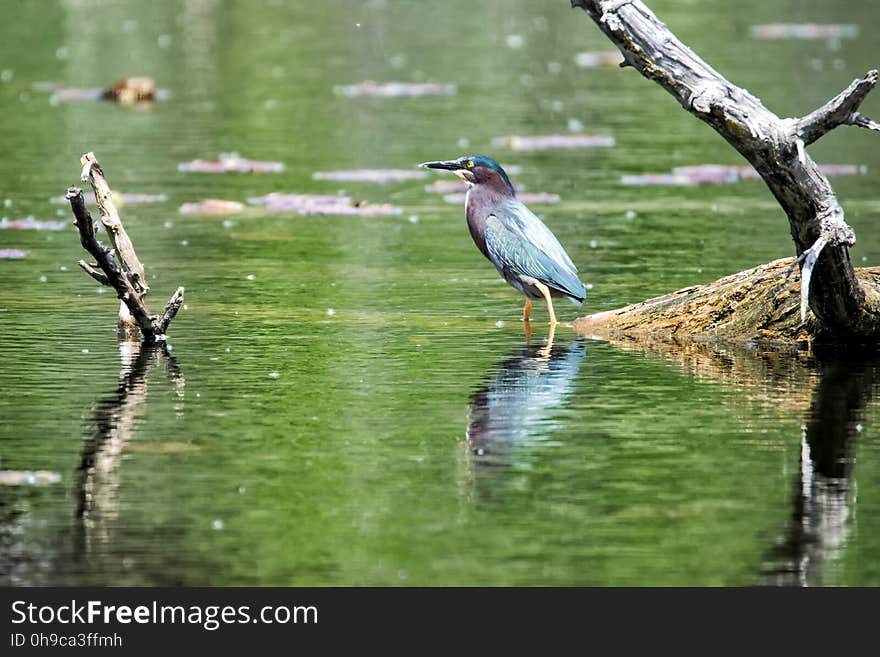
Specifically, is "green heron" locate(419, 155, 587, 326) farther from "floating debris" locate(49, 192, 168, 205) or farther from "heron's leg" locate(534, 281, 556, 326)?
"floating debris" locate(49, 192, 168, 205)

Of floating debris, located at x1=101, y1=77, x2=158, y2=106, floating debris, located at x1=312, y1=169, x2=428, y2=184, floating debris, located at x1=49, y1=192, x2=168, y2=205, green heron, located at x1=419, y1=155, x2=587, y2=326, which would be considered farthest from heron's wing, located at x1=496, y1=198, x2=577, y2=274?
floating debris, located at x1=101, y1=77, x2=158, y2=106

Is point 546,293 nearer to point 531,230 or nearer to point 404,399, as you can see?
point 531,230

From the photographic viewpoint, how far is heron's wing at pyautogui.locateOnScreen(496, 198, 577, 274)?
41.3ft

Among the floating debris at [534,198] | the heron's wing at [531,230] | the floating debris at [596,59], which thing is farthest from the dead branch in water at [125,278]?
the floating debris at [596,59]

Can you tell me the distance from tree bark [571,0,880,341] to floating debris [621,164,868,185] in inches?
359

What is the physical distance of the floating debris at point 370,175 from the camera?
20.0 metres

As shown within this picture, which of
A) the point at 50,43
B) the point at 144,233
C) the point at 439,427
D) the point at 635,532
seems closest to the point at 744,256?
the point at 144,233

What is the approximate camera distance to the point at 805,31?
3650 cm

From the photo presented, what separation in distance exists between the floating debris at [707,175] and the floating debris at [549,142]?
2.13 metres

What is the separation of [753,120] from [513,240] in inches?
103

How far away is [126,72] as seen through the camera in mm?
30031

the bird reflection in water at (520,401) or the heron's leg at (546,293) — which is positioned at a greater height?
the heron's leg at (546,293)

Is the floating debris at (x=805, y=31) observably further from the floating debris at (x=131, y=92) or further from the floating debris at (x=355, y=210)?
the floating debris at (x=355, y=210)

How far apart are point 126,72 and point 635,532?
23.4 meters
